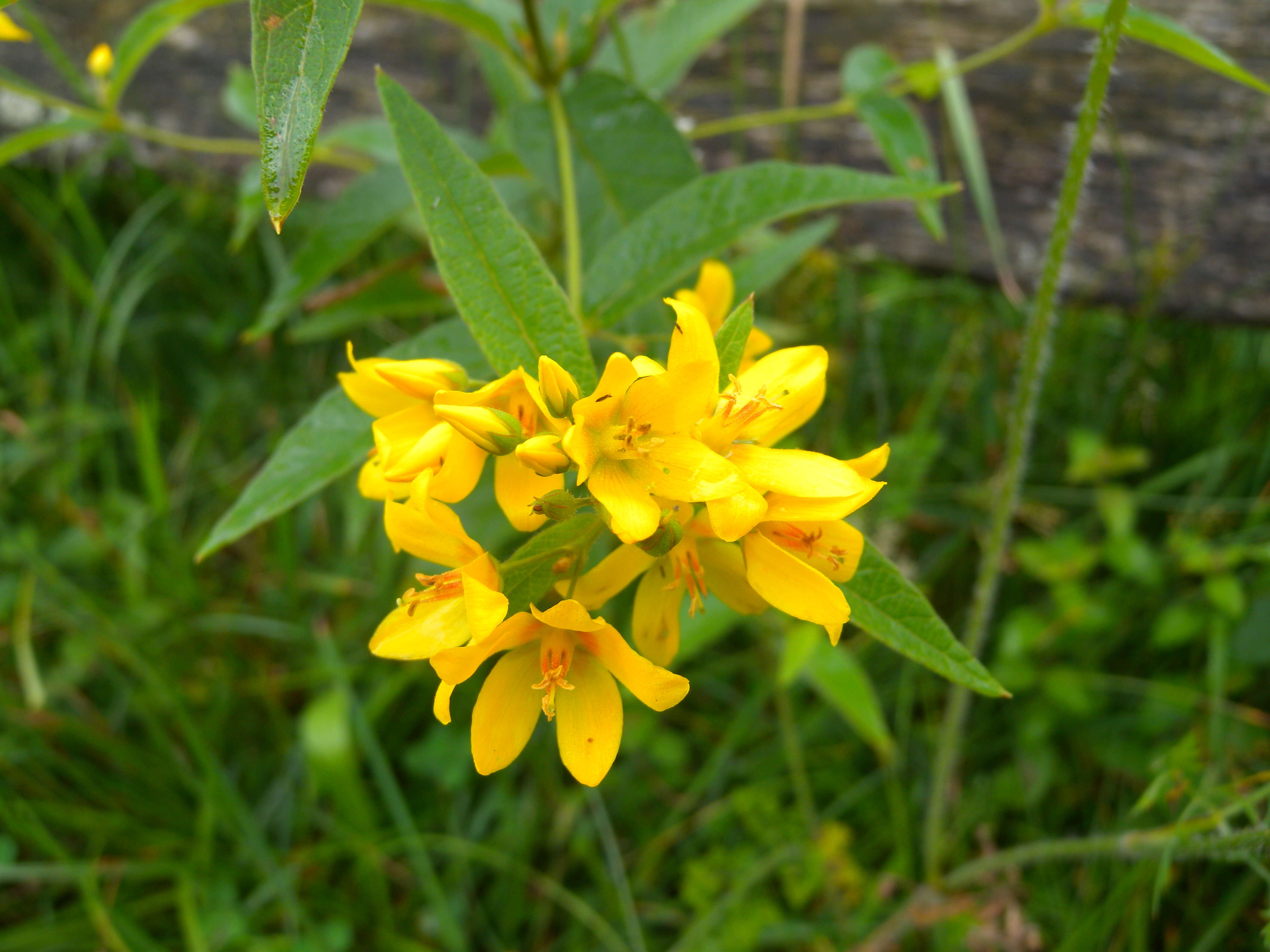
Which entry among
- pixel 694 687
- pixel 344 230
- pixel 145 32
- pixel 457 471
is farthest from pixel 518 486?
pixel 694 687

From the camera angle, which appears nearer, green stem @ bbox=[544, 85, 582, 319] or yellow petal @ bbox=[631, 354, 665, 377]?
yellow petal @ bbox=[631, 354, 665, 377]

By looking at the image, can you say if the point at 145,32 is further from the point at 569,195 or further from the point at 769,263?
the point at 769,263

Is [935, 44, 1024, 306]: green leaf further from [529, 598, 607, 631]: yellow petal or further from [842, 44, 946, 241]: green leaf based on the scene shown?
[529, 598, 607, 631]: yellow petal

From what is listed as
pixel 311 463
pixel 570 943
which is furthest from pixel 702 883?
pixel 311 463

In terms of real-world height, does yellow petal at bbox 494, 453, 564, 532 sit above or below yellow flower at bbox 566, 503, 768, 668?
above

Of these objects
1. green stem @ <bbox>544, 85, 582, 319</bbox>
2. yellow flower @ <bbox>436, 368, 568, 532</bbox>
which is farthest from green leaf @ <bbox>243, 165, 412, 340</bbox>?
yellow flower @ <bbox>436, 368, 568, 532</bbox>

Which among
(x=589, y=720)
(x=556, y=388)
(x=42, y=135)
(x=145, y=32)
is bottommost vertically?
(x=589, y=720)

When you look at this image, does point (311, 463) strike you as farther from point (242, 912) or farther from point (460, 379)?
point (242, 912)

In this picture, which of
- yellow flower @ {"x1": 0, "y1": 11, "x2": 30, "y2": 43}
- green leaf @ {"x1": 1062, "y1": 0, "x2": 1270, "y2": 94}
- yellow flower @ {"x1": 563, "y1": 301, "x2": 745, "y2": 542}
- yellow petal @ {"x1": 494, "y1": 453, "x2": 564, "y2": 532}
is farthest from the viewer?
yellow flower @ {"x1": 0, "y1": 11, "x2": 30, "y2": 43}
